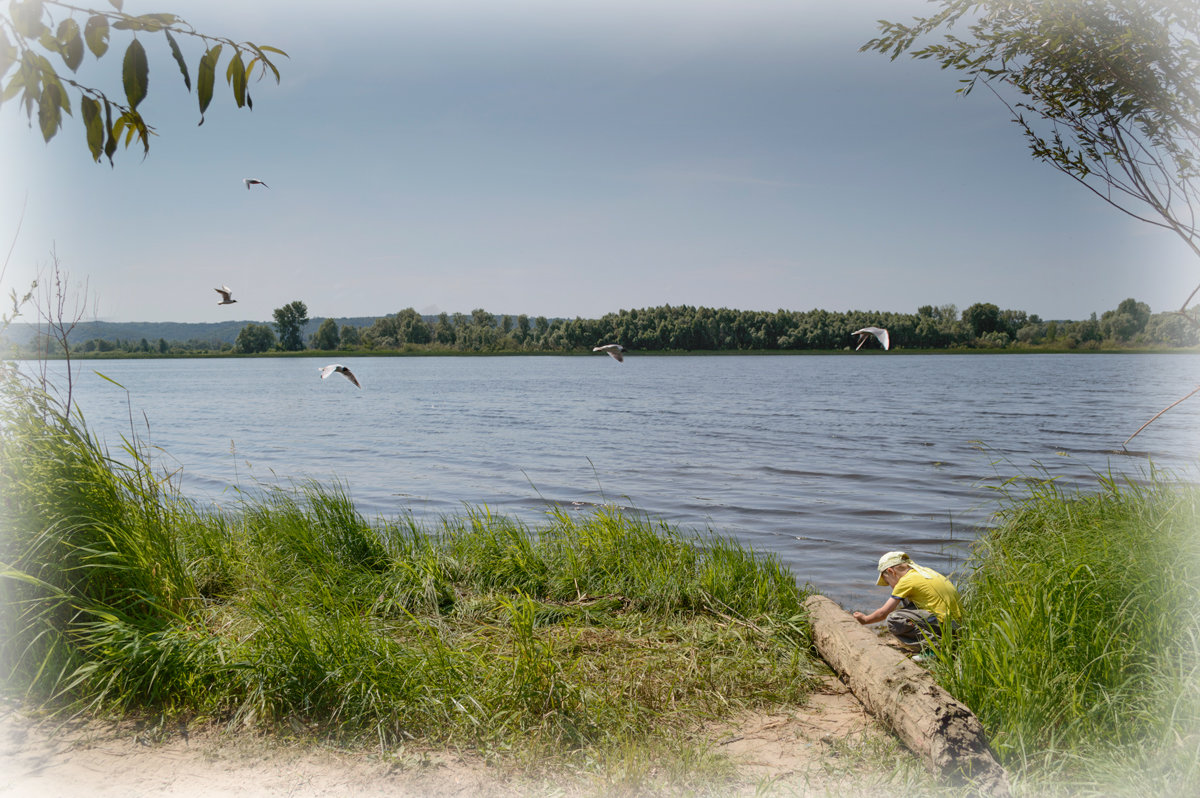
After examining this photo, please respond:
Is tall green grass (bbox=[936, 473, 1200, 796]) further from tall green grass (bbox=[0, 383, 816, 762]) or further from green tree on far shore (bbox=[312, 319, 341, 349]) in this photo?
green tree on far shore (bbox=[312, 319, 341, 349])

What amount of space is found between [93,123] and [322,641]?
10.5ft

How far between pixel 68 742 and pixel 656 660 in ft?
11.6

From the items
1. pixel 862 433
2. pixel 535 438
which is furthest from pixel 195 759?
pixel 862 433

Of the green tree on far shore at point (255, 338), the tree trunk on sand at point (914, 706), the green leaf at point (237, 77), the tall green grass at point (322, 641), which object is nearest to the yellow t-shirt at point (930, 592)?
the tree trunk on sand at point (914, 706)

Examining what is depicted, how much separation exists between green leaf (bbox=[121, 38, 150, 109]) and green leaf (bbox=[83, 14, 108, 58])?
0.46 feet

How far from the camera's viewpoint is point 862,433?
25531 mm

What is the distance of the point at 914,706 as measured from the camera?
3928mm

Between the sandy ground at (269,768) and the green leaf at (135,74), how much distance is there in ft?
10.3

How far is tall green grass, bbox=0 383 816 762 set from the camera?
4.19m

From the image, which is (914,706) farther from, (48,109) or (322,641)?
(48,109)

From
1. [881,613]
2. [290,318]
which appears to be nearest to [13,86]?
[881,613]

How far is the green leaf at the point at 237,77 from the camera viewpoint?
2.25 metres

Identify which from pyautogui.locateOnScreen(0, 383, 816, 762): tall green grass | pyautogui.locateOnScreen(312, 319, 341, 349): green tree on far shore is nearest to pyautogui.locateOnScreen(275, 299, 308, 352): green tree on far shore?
pyautogui.locateOnScreen(312, 319, 341, 349): green tree on far shore

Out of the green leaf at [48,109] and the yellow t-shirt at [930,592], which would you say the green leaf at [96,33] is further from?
the yellow t-shirt at [930,592]
